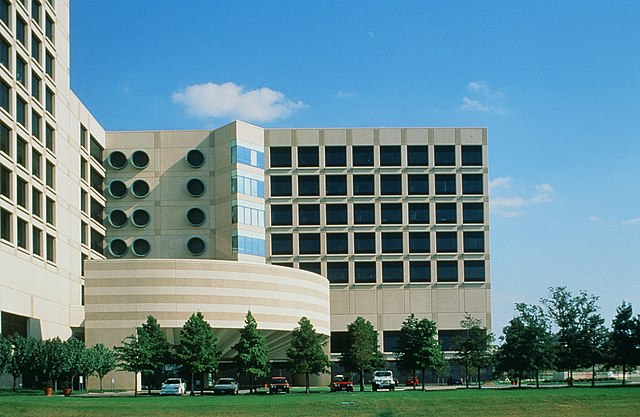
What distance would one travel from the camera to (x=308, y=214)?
385ft

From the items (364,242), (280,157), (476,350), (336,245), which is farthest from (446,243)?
(476,350)

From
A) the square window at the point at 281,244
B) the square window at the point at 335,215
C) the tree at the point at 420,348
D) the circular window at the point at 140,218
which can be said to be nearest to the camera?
the tree at the point at 420,348

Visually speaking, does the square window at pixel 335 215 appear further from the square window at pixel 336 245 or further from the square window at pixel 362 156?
the square window at pixel 362 156

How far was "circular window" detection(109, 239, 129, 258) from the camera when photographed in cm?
10818

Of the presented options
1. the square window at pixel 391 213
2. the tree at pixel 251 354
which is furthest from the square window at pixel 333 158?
the tree at pixel 251 354

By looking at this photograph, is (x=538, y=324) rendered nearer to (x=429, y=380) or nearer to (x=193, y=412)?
(x=429, y=380)

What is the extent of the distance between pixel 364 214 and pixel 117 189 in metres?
30.7

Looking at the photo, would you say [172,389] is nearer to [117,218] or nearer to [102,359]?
[102,359]

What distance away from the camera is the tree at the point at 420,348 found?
81.1 meters

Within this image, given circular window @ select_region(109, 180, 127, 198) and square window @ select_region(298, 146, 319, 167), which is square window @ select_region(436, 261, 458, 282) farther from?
circular window @ select_region(109, 180, 127, 198)

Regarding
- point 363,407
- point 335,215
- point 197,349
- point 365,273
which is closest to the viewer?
point 363,407

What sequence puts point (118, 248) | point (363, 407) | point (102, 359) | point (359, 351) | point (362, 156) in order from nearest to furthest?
point (363, 407) < point (102, 359) < point (359, 351) < point (118, 248) < point (362, 156)

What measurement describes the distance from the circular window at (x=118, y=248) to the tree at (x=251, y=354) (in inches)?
1328

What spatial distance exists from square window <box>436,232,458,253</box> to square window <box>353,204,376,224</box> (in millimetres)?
8628
